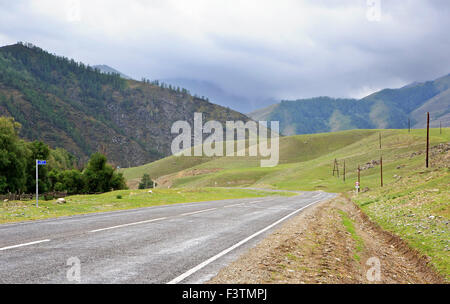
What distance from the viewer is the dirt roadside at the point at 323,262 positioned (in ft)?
25.3

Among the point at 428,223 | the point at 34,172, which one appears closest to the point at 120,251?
the point at 428,223

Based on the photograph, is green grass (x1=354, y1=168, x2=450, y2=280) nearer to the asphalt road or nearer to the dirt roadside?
the dirt roadside

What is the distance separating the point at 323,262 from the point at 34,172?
252 feet

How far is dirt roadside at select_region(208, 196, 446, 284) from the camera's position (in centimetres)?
773

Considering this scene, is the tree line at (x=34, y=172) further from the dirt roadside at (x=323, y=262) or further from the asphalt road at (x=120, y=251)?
the dirt roadside at (x=323, y=262)

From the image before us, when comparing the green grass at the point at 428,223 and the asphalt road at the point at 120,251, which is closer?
the asphalt road at the point at 120,251

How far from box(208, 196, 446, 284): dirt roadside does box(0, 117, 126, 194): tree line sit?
2278 inches

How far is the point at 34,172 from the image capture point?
7344cm

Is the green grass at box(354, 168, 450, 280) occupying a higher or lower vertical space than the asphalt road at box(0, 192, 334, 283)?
lower

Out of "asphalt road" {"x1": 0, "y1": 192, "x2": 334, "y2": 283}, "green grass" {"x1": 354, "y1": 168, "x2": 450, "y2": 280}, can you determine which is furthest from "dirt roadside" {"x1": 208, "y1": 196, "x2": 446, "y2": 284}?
"asphalt road" {"x1": 0, "y1": 192, "x2": 334, "y2": 283}

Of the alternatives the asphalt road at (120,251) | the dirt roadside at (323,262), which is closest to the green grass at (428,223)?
the dirt roadside at (323,262)

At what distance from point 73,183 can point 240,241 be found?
7993 centimetres

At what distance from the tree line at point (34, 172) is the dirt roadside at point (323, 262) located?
5787cm
